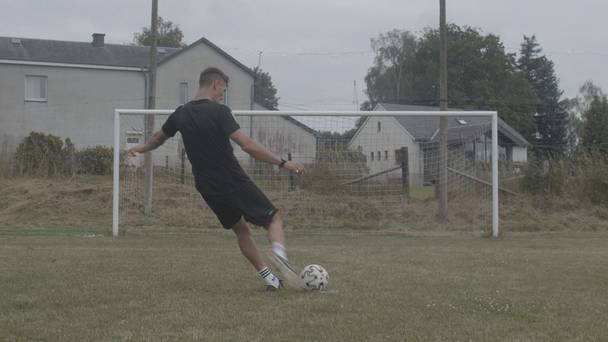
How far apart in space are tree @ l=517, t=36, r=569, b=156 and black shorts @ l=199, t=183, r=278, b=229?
65437 millimetres

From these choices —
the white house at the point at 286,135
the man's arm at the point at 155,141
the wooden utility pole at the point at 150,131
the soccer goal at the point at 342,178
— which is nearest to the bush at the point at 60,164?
the wooden utility pole at the point at 150,131

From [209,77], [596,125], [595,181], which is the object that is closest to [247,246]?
[209,77]

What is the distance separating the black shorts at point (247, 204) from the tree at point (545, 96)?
6544 cm

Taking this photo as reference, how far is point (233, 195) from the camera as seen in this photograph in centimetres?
645

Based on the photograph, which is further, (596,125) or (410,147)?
(596,125)

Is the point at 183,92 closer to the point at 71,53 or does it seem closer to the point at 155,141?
the point at 71,53

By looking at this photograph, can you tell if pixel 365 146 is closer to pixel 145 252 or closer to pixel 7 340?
pixel 145 252

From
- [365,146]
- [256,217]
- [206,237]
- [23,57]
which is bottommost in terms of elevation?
[206,237]

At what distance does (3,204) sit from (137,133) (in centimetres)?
390

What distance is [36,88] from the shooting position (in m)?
39.7

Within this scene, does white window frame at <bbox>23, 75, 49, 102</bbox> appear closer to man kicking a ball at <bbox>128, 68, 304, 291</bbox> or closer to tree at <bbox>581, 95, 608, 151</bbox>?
tree at <bbox>581, 95, 608, 151</bbox>

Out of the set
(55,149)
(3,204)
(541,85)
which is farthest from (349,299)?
(541,85)

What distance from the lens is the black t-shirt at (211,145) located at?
6383 millimetres

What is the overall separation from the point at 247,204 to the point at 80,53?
37591 millimetres
